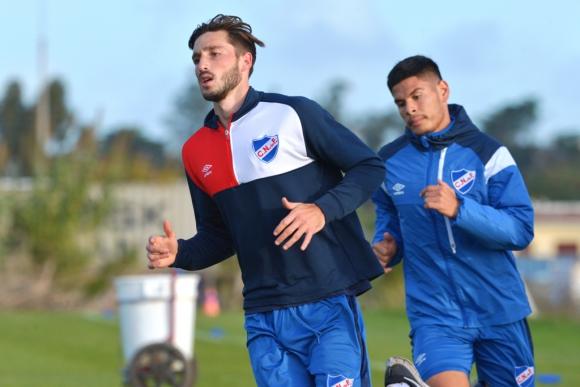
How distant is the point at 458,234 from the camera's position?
24.7 feet

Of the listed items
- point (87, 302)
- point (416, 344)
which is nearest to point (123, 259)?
point (87, 302)

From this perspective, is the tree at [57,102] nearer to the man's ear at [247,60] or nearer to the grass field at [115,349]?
the grass field at [115,349]

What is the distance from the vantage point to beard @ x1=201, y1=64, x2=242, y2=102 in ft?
21.4

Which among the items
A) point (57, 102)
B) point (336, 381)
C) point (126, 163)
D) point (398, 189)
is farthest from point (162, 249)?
point (57, 102)

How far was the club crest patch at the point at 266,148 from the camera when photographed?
6.45m

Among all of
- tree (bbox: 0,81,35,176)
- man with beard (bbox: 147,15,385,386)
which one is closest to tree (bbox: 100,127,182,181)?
man with beard (bbox: 147,15,385,386)

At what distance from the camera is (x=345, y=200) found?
622 cm

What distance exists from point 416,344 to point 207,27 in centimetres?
226

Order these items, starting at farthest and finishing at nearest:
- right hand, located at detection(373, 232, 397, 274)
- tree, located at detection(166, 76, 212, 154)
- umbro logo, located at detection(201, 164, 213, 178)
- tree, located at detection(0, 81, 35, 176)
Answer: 1. tree, located at detection(166, 76, 212, 154)
2. tree, located at detection(0, 81, 35, 176)
3. right hand, located at detection(373, 232, 397, 274)
4. umbro logo, located at detection(201, 164, 213, 178)

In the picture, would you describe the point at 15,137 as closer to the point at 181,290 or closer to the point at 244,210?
the point at 181,290

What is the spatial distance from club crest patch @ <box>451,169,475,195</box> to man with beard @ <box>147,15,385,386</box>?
1121 millimetres

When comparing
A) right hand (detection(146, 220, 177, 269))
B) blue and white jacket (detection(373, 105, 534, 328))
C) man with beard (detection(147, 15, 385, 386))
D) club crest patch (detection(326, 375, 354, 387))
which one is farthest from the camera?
blue and white jacket (detection(373, 105, 534, 328))

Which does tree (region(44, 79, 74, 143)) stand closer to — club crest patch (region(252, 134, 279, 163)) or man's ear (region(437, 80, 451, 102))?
man's ear (region(437, 80, 451, 102))

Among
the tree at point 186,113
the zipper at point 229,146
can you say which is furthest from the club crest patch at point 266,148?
the tree at point 186,113
